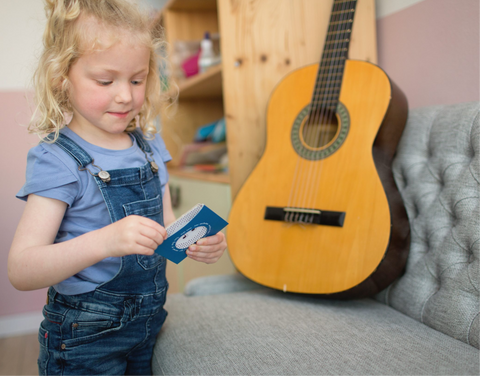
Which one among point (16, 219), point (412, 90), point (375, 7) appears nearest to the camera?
point (412, 90)

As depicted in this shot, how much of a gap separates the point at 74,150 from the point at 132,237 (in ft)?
0.79

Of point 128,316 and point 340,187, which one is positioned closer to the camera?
point 128,316

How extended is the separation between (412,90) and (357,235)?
1.86ft

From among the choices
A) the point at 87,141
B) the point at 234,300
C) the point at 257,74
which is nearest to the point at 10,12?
the point at 257,74

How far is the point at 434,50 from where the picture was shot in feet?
3.75

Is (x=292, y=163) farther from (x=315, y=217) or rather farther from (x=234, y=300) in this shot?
(x=234, y=300)

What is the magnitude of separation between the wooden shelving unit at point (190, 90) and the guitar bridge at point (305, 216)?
684mm

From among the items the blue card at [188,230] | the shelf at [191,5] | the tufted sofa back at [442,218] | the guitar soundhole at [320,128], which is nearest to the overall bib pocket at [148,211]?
the blue card at [188,230]

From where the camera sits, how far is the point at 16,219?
1771 millimetres

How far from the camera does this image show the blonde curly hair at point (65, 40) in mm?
699

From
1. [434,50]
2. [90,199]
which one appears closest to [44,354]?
[90,199]

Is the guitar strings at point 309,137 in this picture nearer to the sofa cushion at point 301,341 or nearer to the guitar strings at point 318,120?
the guitar strings at point 318,120

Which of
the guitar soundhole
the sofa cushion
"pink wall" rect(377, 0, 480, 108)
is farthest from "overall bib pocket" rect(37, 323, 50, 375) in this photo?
"pink wall" rect(377, 0, 480, 108)

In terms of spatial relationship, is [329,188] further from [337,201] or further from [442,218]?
[442,218]
